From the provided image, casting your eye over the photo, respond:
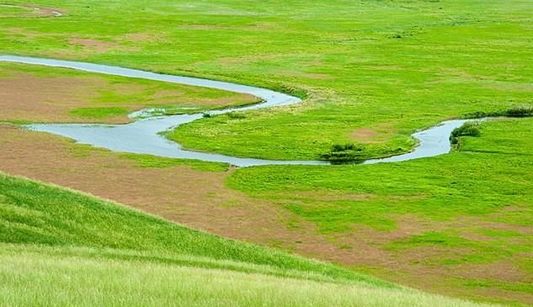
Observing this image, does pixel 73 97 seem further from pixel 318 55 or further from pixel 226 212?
pixel 226 212

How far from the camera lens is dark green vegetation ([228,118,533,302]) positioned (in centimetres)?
3544

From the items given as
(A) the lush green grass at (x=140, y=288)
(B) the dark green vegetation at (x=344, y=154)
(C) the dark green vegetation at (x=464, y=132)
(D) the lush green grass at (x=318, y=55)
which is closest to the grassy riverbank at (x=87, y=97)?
(D) the lush green grass at (x=318, y=55)

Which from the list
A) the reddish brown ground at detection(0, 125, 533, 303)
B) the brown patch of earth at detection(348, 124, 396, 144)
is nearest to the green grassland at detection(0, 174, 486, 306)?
the reddish brown ground at detection(0, 125, 533, 303)

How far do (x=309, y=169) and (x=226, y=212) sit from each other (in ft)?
33.5

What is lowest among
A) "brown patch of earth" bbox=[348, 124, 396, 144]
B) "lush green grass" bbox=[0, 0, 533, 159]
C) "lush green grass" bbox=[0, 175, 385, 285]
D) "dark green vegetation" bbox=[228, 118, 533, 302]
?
"lush green grass" bbox=[0, 0, 533, 159]

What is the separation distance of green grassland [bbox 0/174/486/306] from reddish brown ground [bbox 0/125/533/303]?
542 cm

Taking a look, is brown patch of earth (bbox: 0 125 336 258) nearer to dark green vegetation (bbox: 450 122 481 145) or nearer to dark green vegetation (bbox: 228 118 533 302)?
dark green vegetation (bbox: 228 118 533 302)

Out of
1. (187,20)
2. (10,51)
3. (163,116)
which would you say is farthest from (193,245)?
(187,20)

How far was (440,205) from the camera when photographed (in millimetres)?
44438

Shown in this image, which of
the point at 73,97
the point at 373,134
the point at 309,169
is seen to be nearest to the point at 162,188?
the point at 309,169

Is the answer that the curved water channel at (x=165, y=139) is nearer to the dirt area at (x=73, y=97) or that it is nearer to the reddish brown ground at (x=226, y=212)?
the dirt area at (x=73, y=97)

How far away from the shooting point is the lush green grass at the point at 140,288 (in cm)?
1447

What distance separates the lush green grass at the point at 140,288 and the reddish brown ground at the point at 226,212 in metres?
14.2

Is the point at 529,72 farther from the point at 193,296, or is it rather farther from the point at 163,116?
the point at 193,296
